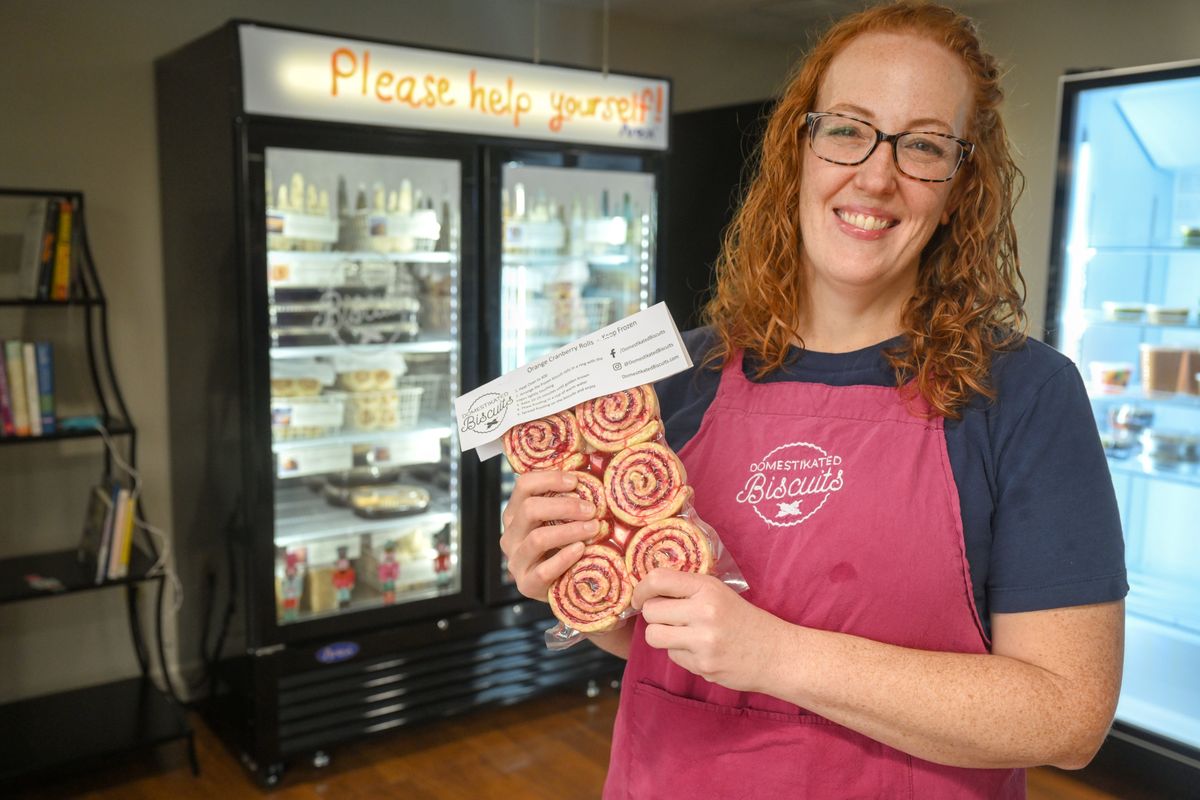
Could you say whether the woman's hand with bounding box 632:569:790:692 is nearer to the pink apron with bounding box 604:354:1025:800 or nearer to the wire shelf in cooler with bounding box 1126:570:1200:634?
the pink apron with bounding box 604:354:1025:800

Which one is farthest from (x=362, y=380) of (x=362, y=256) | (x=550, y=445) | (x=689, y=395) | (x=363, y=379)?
(x=550, y=445)

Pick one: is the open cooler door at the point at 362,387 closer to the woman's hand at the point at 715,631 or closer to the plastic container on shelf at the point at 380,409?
the plastic container on shelf at the point at 380,409

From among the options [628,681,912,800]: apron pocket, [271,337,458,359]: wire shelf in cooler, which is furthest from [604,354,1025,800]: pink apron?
[271,337,458,359]: wire shelf in cooler

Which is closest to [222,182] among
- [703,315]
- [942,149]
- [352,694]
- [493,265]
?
[493,265]

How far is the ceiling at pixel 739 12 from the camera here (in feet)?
14.6

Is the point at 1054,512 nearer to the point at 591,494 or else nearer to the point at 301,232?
the point at 591,494

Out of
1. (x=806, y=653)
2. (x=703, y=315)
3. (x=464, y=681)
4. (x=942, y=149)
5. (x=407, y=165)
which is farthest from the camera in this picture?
(x=464, y=681)

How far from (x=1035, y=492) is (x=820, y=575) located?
251 mm

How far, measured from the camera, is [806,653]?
1.05 metres

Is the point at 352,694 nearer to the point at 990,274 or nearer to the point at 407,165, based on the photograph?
the point at 407,165

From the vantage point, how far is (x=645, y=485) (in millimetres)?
1188

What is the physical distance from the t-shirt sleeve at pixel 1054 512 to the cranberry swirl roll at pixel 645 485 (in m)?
0.35

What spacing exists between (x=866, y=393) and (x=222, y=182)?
2.33 m

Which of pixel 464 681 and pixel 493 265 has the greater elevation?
pixel 493 265
